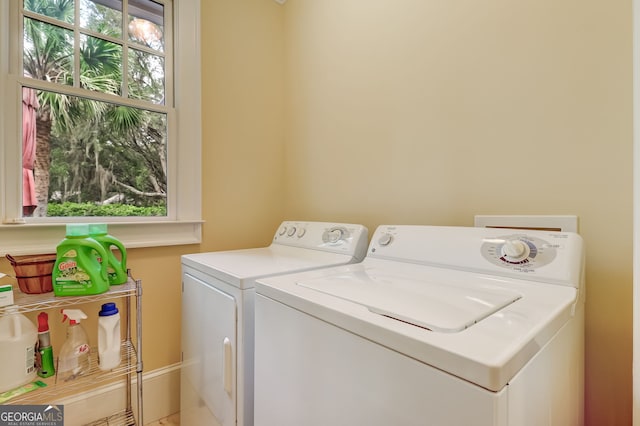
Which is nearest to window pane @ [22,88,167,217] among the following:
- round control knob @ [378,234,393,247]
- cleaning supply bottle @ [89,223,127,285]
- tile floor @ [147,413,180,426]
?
cleaning supply bottle @ [89,223,127,285]

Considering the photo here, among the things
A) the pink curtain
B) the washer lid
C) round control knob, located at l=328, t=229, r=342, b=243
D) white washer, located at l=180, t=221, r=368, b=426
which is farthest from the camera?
round control knob, located at l=328, t=229, r=342, b=243

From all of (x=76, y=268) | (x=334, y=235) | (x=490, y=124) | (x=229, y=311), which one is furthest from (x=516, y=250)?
(x=76, y=268)

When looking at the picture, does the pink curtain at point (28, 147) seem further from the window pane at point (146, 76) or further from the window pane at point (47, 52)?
the window pane at point (146, 76)

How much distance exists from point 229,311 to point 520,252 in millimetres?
965

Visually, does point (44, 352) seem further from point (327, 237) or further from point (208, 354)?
point (327, 237)

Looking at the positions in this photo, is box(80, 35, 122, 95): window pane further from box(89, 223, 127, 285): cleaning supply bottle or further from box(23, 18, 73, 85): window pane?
box(89, 223, 127, 285): cleaning supply bottle

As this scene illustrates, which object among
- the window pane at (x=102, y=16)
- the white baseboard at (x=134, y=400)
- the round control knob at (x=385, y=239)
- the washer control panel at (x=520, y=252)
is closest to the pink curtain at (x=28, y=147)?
the window pane at (x=102, y=16)

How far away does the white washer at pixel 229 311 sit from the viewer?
99 cm

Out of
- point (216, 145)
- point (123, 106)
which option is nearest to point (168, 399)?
point (216, 145)

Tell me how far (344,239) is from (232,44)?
59.2 inches

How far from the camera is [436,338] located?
52cm

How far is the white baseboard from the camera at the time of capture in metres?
1.46

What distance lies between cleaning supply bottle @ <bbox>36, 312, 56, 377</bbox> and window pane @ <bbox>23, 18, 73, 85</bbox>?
1.11 m
